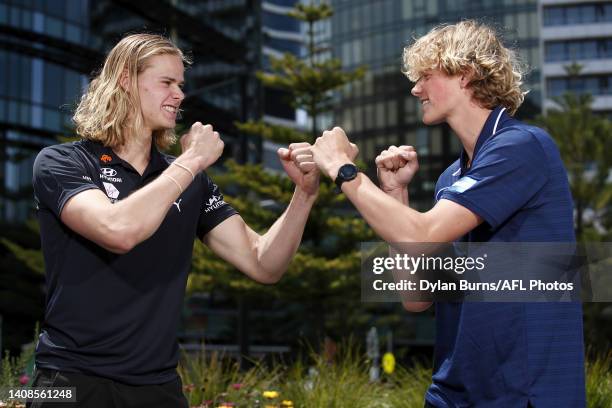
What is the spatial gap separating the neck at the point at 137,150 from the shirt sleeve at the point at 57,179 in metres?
0.21

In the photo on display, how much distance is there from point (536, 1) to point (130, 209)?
57.2m

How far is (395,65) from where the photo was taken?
55781 millimetres

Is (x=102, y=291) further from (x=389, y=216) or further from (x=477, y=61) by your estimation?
(x=477, y=61)

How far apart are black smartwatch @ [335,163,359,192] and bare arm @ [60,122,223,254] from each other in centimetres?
43

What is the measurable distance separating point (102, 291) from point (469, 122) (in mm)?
1174

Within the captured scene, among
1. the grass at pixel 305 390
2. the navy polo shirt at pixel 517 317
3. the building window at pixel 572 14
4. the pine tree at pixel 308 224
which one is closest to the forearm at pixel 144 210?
the navy polo shirt at pixel 517 317

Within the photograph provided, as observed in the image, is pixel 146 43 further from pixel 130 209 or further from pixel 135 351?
pixel 135 351

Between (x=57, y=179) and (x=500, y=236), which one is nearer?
(x=500, y=236)

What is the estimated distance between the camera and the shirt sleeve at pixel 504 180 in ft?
7.05

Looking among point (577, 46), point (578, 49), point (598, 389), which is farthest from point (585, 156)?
point (578, 49)

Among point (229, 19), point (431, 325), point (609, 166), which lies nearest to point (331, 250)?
point (609, 166)

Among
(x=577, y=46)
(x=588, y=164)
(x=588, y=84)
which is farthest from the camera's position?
(x=577, y=46)

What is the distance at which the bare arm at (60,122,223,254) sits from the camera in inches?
87.9

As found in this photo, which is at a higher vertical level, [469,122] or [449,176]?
[469,122]
